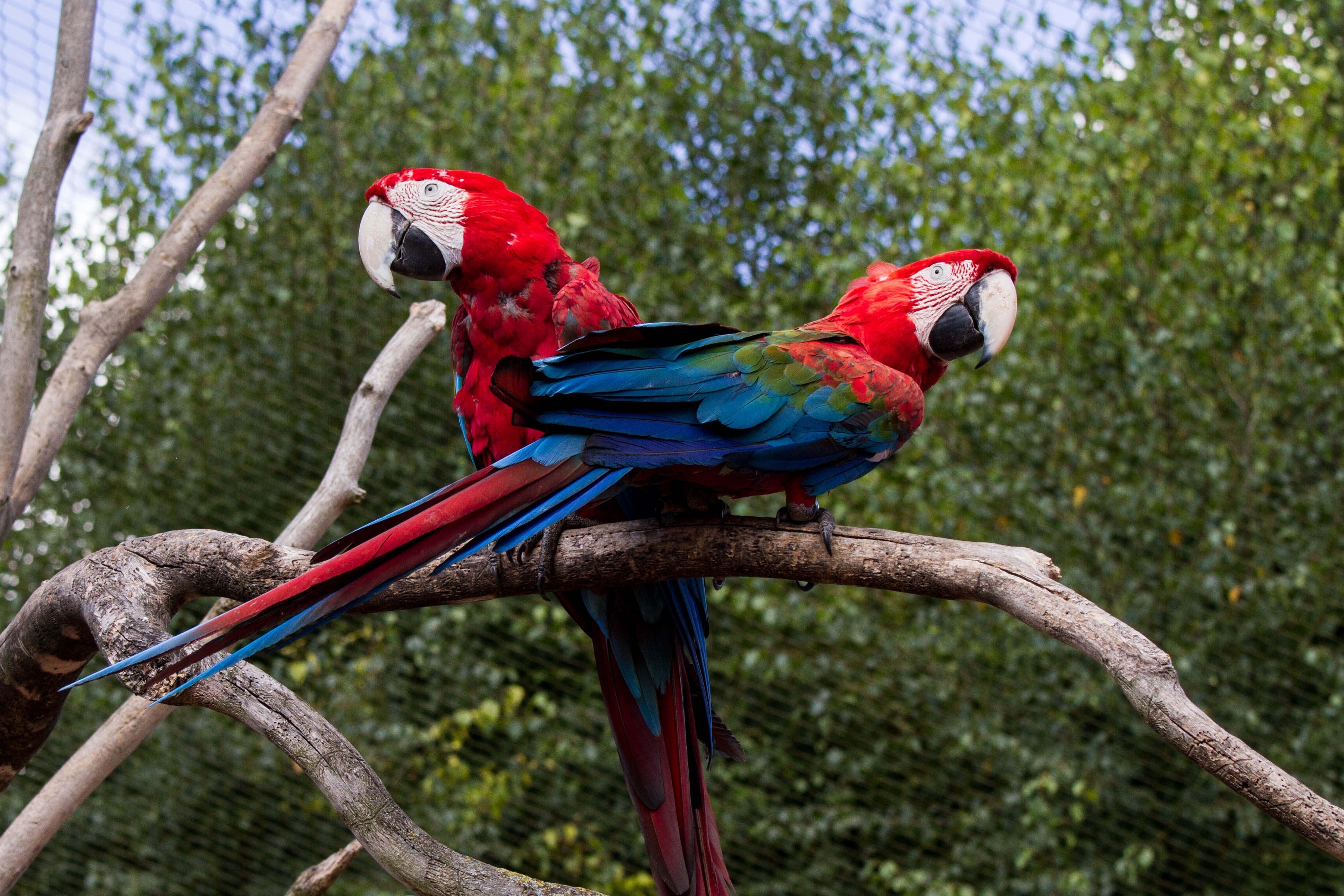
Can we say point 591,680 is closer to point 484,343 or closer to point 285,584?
point 484,343

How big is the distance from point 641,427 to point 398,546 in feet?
0.77

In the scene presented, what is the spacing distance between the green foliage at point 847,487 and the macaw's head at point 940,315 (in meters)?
1.21

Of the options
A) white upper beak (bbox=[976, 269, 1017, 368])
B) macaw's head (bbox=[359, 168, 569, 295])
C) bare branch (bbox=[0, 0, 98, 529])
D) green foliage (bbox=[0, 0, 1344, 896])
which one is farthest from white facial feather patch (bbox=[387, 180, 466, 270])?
green foliage (bbox=[0, 0, 1344, 896])

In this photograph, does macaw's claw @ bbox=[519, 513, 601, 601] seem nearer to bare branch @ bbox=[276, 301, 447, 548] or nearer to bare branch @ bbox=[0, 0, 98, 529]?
bare branch @ bbox=[276, 301, 447, 548]

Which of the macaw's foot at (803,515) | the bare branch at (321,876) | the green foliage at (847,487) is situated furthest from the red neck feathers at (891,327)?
the green foliage at (847,487)

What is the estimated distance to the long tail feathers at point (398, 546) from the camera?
62 cm

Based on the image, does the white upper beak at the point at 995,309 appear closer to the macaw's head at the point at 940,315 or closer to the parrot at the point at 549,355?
the macaw's head at the point at 940,315

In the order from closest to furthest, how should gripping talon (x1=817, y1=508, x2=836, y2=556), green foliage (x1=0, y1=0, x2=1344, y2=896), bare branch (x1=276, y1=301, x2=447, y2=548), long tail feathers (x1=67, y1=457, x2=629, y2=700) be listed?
long tail feathers (x1=67, y1=457, x2=629, y2=700)
gripping talon (x1=817, y1=508, x2=836, y2=556)
bare branch (x1=276, y1=301, x2=447, y2=548)
green foliage (x1=0, y1=0, x2=1344, y2=896)

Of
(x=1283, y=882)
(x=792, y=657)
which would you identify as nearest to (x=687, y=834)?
(x=792, y=657)

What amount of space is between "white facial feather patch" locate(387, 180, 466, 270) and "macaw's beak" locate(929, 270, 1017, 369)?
0.52m

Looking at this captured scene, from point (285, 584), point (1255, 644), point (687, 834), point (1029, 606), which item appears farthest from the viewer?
point (1255, 644)

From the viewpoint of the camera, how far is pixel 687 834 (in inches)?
40.1

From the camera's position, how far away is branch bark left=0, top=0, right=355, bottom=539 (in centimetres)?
111

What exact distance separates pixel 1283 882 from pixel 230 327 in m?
2.71
